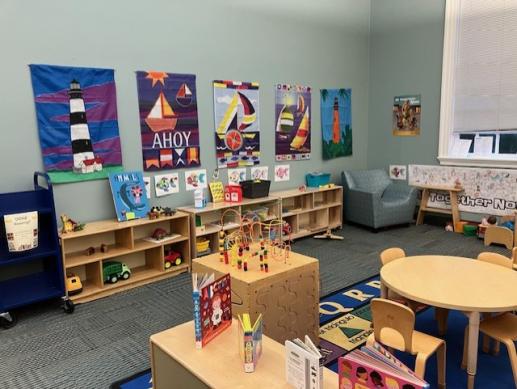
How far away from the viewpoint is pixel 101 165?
411cm

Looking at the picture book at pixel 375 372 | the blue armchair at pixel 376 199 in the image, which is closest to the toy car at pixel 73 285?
the picture book at pixel 375 372

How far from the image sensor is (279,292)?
2.54 meters

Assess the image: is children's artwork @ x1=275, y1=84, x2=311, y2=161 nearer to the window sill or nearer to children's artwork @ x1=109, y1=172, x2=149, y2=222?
the window sill

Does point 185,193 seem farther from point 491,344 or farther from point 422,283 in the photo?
point 491,344

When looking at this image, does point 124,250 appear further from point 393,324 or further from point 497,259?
point 497,259

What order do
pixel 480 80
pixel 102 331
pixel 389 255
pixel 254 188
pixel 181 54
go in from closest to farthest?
pixel 389 255 → pixel 102 331 → pixel 181 54 → pixel 254 188 → pixel 480 80

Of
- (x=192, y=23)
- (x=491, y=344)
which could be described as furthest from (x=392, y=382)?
(x=192, y=23)

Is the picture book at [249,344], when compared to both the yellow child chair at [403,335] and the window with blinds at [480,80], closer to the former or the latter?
the yellow child chair at [403,335]

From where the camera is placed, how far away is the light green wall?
601 cm

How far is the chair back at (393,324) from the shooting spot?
2.14m

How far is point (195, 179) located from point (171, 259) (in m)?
0.97

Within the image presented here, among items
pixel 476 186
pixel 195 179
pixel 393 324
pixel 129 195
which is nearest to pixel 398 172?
pixel 476 186

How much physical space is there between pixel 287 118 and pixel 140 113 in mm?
2098

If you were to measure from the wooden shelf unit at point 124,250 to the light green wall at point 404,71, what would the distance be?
3706mm
